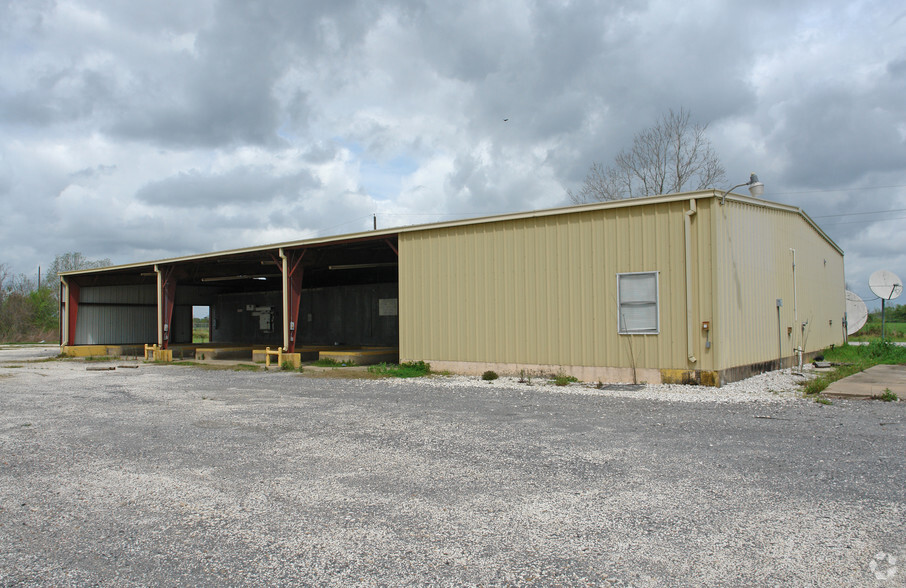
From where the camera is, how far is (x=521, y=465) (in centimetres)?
555

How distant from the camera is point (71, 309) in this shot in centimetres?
2522

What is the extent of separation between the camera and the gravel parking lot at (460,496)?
3352 mm

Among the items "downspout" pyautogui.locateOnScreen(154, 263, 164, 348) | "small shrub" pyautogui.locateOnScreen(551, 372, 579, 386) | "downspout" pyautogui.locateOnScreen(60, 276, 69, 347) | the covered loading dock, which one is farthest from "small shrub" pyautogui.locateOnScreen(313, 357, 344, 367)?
"downspout" pyautogui.locateOnScreen(60, 276, 69, 347)

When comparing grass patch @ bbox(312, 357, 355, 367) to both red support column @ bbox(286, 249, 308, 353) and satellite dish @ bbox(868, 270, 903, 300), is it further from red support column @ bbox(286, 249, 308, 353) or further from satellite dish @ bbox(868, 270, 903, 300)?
satellite dish @ bbox(868, 270, 903, 300)

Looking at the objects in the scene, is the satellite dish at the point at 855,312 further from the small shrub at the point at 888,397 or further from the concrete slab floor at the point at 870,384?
the small shrub at the point at 888,397

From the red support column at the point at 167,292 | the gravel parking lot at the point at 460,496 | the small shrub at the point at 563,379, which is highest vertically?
the red support column at the point at 167,292

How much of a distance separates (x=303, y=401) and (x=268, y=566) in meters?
7.00

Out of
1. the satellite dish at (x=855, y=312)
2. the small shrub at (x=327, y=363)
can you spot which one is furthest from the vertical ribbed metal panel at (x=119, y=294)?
the satellite dish at (x=855, y=312)

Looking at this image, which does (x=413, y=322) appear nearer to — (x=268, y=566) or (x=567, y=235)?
(x=567, y=235)

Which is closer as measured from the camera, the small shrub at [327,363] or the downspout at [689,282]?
the downspout at [689,282]

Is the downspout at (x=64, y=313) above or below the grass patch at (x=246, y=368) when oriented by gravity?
above

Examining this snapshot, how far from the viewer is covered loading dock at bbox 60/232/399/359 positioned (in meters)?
19.7

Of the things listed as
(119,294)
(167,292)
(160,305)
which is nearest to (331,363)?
(160,305)

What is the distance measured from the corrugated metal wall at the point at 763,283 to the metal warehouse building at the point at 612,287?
0.04m
